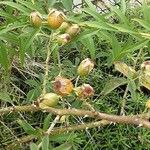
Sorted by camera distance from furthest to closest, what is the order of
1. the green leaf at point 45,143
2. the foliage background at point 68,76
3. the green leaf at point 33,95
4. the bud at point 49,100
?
1. the green leaf at point 33,95
2. the foliage background at point 68,76
3. the green leaf at point 45,143
4. the bud at point 49,100

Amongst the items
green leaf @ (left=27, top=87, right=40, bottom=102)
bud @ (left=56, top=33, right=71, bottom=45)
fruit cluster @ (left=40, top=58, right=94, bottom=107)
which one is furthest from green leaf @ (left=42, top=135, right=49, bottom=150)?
green leaf @ (left=27, top=87, right=40, bottom=102)

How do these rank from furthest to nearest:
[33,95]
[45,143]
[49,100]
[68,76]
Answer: [68,76]
[33,95]
[45,143]
[49,100]

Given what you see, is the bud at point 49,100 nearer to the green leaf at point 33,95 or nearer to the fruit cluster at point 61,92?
the fruit cluster at point 61,92

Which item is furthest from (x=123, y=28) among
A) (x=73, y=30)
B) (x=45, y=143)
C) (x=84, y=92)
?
(x=45, y=143)

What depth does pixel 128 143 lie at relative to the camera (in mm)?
2279

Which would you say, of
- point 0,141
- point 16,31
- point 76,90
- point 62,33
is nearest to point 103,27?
point 62,33

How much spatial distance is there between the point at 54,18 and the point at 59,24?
0.02 m

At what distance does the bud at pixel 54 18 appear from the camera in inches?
47.8

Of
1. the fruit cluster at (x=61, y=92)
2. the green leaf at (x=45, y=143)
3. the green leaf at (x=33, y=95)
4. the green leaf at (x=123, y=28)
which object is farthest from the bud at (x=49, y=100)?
the green leaf at (x=33, y=95)

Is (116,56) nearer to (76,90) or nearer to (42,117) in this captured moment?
(76,90)

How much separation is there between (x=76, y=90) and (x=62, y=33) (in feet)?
0.59

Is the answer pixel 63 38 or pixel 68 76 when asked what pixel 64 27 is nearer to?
pixel 63 38

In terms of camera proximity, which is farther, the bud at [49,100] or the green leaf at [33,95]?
the green leaf at [33,95]

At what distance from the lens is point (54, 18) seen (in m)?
1.22
